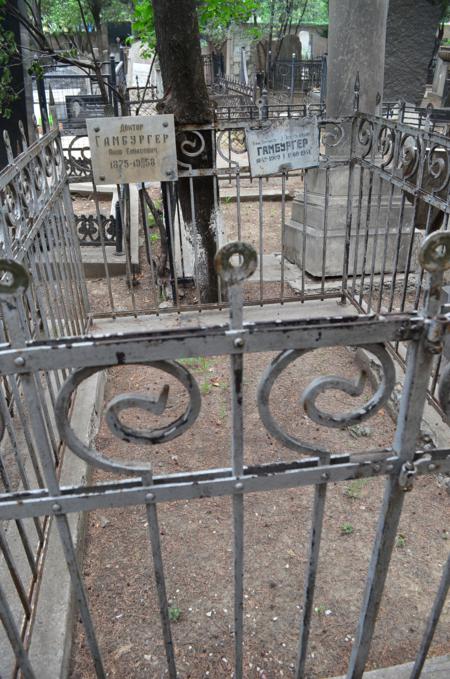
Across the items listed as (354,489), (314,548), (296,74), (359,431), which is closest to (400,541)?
(354,489)

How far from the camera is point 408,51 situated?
56.6 ft

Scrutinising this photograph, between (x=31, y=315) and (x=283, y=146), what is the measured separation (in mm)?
2540

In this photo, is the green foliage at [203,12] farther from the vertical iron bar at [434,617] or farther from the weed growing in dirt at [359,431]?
the vertical iron bar at [434,617]

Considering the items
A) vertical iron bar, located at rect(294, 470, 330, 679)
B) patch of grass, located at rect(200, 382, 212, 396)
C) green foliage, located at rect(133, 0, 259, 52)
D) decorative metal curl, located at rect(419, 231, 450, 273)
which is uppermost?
Result: green foliage, located at rect(133, 0, 259, 52)

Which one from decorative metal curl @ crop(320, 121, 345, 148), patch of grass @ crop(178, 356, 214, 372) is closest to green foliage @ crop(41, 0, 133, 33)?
decorative metal curl @ crop(320, 121, 345, 148)

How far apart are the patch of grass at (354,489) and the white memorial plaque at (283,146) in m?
2.39

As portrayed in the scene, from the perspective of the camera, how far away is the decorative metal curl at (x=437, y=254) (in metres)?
1.18

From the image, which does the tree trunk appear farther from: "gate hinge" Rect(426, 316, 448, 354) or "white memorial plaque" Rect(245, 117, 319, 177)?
"gate hinge" Rect(426, 316, 448, 354)

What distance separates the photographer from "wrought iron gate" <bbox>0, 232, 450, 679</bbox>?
119 cm

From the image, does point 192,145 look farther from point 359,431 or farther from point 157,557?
point 157,557

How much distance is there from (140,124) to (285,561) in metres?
3.07

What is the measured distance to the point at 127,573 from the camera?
2.68 metres

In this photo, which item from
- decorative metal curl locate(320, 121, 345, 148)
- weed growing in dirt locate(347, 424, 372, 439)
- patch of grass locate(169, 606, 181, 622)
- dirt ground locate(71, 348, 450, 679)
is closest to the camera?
dirt ground locate(71, 348, 450, 679)

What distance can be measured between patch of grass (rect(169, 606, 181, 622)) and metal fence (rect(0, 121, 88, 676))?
598 mm
